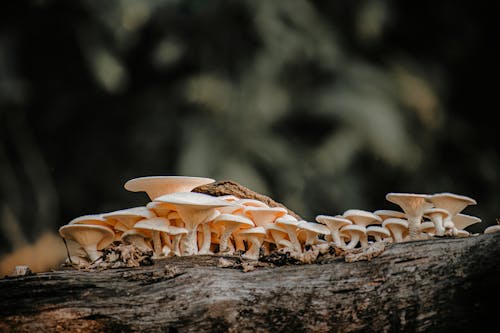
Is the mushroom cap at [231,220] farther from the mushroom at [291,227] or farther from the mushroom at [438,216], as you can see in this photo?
the mushroom at [438,216]

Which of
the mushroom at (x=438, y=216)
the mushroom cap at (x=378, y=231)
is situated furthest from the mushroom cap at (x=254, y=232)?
the mushroom at (x=438, y=216)

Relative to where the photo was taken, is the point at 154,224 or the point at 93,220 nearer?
the point at 154,224

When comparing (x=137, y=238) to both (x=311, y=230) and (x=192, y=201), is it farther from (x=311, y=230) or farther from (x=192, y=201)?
(x=311, y=230)

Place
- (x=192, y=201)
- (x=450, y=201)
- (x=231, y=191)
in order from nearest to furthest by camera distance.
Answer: (x=192, y=201) < (x=450, y=201) < (x=231, y=191)

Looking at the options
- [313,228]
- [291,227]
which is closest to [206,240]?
[291,227]

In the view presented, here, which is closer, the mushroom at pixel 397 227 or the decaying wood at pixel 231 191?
the mushroom at pixel 397 227

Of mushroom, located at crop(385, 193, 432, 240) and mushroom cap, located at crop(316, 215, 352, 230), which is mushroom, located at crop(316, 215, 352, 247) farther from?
mushroom, located at crop(385, 193, 432, 240)

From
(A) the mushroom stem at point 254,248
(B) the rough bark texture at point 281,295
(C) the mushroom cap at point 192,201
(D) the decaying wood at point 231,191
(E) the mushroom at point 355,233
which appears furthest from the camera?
(D) the decaying wood at point 231,191
